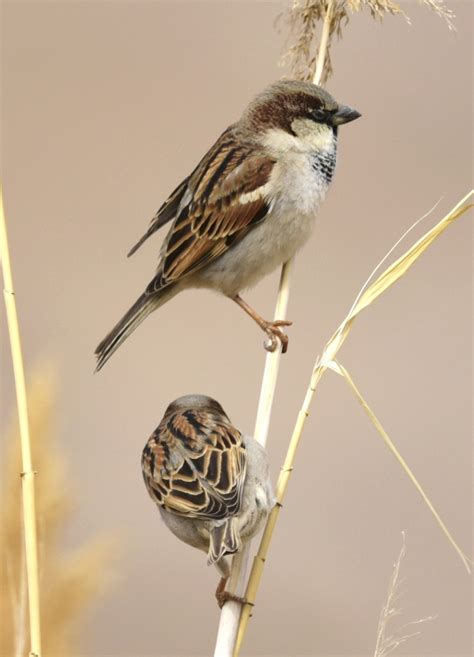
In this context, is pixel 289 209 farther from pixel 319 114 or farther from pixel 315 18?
pixel 315 18

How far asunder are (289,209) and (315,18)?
0.54m

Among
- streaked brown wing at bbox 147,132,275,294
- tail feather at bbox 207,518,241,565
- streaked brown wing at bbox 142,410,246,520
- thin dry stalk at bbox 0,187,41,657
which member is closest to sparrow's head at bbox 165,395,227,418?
streaked brown wing at bbox 142,410,246,520

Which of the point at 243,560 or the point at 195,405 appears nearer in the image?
the point at 243,560

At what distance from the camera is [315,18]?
1.81 metres

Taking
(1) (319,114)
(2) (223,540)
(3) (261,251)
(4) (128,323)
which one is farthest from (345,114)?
(2) (223,540)

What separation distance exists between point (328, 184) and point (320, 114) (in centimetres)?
17

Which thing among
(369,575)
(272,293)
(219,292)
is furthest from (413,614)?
(272,293)

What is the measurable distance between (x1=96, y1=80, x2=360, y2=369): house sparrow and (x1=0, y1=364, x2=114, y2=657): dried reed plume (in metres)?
0.68

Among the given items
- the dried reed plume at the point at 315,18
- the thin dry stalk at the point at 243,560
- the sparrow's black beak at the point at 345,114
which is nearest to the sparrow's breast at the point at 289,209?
the sparrow's black beak at the point at 345,114

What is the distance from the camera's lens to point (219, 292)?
246cm

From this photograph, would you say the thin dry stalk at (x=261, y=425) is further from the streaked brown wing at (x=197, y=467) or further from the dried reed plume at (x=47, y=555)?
the dried reed plume at (x=47, y=555)

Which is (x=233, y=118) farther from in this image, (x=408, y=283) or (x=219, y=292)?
(x=219, y=292)

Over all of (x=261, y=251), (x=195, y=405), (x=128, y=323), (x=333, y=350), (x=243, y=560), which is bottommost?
→ (x=243, y=560)

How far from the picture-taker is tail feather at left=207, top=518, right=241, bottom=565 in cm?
154
